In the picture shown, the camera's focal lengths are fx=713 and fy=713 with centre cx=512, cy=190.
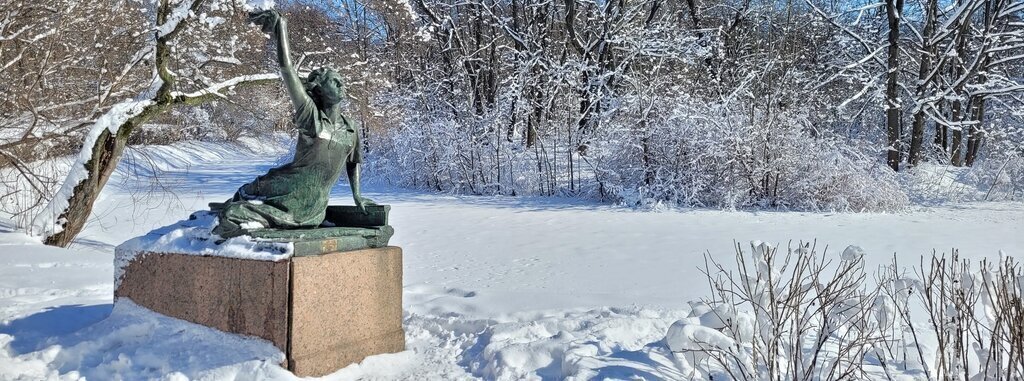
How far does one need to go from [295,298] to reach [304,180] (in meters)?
0.77

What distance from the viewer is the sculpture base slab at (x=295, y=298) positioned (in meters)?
3.64

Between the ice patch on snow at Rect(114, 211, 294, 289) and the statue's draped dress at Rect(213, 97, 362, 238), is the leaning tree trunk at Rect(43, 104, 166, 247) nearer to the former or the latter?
the ice patch on snow at Rect(114, 211, 294, 289)

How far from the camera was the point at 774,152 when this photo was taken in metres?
12.6

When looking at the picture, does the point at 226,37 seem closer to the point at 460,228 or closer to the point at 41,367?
the point at 460,228

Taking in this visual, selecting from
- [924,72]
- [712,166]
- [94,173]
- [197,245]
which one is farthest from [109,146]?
[924,72]

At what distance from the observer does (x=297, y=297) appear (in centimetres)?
362

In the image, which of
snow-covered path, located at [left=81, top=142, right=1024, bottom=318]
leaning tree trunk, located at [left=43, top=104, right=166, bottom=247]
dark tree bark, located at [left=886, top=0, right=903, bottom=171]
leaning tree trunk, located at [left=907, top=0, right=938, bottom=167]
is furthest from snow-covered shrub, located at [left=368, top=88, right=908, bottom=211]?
leaning tree trunk, located at [left=43, top=104, right=166, bottom=247]

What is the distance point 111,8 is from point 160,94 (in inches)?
95.2

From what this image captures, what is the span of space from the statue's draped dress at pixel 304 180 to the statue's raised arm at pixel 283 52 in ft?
0.18

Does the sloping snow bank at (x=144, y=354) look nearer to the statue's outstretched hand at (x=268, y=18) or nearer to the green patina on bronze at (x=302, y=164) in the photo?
the green patina on bronze at (x=302, y=164)

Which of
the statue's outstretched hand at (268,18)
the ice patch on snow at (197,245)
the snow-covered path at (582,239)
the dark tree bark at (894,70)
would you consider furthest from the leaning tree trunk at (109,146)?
the dark tree bark at (894,70)

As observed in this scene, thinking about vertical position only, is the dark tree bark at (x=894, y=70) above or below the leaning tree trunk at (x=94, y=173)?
above

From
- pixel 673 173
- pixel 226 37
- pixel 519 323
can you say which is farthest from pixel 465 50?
pixel 519 323

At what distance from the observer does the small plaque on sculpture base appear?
11.9 ft
